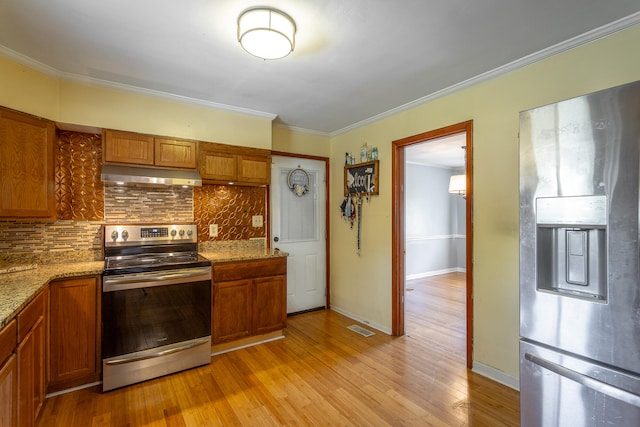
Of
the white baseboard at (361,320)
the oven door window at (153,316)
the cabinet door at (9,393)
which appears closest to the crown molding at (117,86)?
the oven door window at (153,316)

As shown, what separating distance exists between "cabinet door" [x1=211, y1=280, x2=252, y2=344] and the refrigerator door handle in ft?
7.49

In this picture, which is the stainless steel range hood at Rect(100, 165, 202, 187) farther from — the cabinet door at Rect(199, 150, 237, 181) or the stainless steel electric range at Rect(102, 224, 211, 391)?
the stainless steel electric range at Rect(102, 224, 211, 391)

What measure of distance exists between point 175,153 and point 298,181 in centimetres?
158

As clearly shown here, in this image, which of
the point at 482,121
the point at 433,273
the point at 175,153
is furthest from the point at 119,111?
the point at 433,273

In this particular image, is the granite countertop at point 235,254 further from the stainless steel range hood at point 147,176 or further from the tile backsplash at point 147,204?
the stainless steel range hood at point 147,176

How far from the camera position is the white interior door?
3.89m

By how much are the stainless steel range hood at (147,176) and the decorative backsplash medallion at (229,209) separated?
0.36 meters

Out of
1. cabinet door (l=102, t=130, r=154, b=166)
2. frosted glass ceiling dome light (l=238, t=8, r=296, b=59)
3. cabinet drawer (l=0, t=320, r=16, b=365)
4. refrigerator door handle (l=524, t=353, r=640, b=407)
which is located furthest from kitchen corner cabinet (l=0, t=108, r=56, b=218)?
refrigerator door handle (l=524, t=353, r=640, b=407)

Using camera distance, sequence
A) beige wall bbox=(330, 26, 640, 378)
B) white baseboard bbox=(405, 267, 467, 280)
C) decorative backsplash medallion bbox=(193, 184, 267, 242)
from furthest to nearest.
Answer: white baseboard bbox=(405, 267, 467, 280) < decorative backsplash medallion bbox=(193, 184, 267, 242) < beige wall bbox=(330, 26, 640, 378)

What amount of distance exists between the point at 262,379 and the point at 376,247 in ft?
6.04

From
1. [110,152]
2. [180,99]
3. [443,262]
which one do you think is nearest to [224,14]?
[180,99]

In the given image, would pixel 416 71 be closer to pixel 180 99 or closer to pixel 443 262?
pixel 180 99

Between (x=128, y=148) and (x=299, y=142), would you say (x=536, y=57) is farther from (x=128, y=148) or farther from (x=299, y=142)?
(x=128, y=148)

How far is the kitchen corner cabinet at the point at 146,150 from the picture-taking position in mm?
2617
